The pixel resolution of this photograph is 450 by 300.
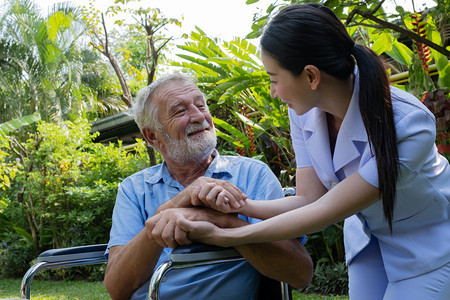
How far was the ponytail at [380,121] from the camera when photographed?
1.37 m

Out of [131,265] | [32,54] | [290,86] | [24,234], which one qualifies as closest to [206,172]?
[131,265]

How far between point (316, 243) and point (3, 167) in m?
5.05

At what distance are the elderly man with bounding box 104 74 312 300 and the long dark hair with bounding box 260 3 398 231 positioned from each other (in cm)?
56

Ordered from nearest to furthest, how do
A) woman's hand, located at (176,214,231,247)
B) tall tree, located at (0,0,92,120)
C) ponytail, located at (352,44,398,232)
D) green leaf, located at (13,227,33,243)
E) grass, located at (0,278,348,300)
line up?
ponytail, located at (352,44,398,232)
woman's hand, located at (176,214,231,247)
grass, located at (0,278,348,300)
green leaf, located at (13,227,33,243)
tall tree, located at (0,0,92,120)

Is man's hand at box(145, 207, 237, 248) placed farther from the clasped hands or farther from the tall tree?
the tall tree

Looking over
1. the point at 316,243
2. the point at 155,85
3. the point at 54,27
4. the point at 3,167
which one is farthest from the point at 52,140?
the point at 54,27

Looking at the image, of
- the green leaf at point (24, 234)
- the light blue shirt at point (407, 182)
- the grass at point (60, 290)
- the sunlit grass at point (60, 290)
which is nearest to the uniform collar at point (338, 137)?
the light blue shirt at point (407, 182)

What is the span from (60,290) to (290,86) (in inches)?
225

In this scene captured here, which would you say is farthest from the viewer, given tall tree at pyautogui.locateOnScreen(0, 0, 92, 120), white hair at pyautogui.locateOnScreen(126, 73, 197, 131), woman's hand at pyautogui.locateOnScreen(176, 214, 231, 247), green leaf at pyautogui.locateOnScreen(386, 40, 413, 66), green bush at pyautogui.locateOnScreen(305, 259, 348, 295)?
tall tree at pyautogui.locateOnScreen(0, 0, 92, 120)

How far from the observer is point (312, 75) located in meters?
1.49

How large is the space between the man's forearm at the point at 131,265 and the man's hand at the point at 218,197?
0.24 m

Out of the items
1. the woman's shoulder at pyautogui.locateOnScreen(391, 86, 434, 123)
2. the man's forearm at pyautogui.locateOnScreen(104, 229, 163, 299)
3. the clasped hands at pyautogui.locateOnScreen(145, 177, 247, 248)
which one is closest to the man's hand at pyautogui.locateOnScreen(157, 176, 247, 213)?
the clasped hands at pyautogui.locateOnScreen(145, 177, 247, 248)

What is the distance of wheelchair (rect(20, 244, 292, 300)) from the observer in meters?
1.57

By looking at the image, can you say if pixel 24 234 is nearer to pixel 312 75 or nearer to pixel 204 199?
pixel 204 199
